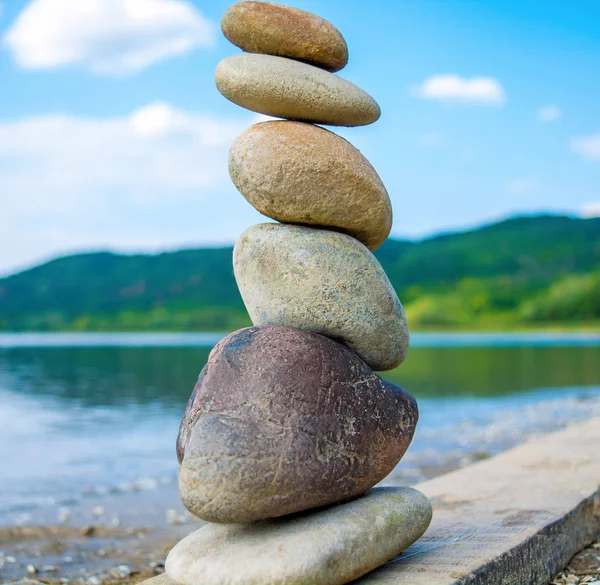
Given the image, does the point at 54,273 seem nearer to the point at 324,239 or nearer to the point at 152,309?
the point at 152,309

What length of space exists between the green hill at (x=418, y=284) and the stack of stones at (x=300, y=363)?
93015 mm

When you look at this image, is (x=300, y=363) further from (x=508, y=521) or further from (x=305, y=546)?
(x=508, y=521)

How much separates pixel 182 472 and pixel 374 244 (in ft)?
8.99

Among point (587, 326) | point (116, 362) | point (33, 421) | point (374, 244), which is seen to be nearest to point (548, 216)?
point (587, 326)

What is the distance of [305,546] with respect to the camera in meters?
5.16

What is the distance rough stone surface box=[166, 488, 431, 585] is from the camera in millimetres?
5066

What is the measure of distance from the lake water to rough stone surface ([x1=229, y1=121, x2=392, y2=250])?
614 cm

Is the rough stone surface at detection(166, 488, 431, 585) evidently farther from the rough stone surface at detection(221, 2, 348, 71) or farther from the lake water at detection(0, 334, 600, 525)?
the lake water at detection(0, 334, 600, 525)

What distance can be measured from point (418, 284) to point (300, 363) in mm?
114312

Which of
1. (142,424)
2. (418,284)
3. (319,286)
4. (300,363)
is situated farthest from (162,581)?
(418,284)

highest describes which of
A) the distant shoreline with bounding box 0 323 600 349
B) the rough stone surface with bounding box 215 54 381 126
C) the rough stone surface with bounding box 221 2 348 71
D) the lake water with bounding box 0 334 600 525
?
the rough stone surface with bounding box 221 2 348 71

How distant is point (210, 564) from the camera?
17.1 ft

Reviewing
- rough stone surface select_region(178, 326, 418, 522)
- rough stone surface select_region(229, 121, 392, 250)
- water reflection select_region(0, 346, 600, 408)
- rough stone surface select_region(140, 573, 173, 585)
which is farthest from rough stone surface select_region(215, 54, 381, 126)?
water reflection select_region(0, 346, 600, 408)

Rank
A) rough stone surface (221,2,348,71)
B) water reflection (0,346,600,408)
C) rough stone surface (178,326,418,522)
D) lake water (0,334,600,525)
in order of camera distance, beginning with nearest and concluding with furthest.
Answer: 1. rough stone surface (178,326,418,522)
2. rough stone surface (221,2,348,71)
3. lake water (0,334,600,525)
4. water reflection (0,346,600,408)
